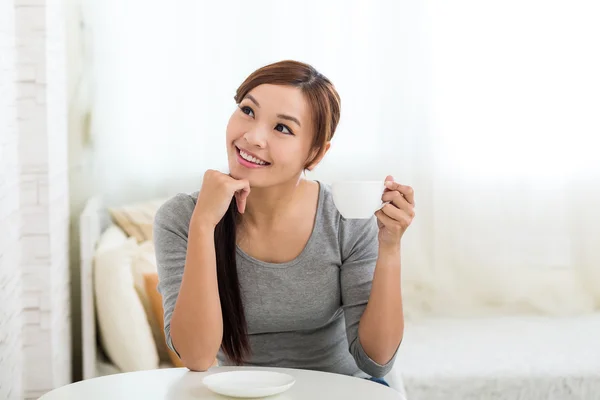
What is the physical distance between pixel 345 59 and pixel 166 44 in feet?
2.05

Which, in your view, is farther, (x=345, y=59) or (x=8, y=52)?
(x=345, y=59)

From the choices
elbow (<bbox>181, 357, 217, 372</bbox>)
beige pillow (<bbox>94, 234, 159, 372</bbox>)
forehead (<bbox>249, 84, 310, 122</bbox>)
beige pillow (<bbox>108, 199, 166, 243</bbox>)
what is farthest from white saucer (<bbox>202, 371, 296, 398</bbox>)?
beige pillow (<bbox>108, 199, 166, 243</bbox>)

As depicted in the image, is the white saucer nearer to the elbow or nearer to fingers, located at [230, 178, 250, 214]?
the elbow

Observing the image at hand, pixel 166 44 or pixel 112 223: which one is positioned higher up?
pixel 166 44

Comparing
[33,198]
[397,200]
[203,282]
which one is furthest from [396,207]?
[33,198]

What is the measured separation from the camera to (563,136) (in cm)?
297

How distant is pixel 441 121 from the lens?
294 cm

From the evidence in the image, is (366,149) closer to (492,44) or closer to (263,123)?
(492,44)

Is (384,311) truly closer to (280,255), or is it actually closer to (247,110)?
(280,255)

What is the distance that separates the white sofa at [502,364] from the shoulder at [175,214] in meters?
1.00

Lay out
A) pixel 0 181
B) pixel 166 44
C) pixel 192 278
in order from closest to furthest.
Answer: pixel 192 278 < pixel 0 181 < pixel 166 44

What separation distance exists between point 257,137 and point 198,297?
29 cm

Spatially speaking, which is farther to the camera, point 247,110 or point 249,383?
point 247,110

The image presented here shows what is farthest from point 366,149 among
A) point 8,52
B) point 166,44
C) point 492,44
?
point 8,52
